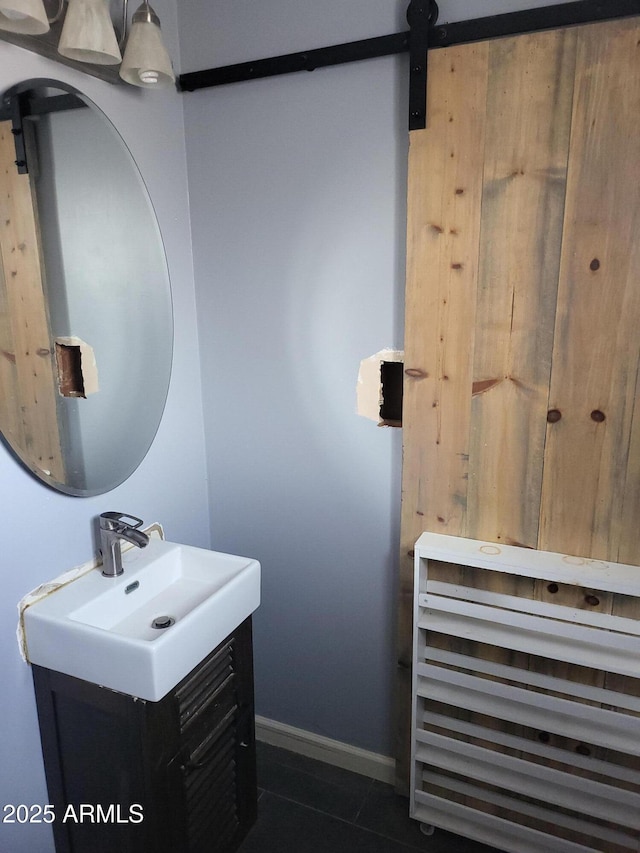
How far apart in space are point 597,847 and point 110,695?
1344 mm

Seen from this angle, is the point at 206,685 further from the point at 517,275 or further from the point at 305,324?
the point at 517,275

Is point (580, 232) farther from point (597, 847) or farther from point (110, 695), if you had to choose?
point (597, 847)

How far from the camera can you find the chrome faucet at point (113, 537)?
57.7 inches

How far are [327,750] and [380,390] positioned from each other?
1.24 m

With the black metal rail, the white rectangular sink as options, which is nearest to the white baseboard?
the white rectangular sink

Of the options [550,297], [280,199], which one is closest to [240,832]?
[550,297]

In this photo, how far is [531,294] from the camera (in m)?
1.43

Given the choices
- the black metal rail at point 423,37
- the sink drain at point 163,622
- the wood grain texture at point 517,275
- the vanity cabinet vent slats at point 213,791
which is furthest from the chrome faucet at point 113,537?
the black metal rail at point 423,37

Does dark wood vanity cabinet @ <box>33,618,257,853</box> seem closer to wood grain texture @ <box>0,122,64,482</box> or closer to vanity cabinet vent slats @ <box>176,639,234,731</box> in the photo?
vanity cabinet vent slats @ <box>176,639,234,731</box>

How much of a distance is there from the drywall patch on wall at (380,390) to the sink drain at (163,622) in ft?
2.51

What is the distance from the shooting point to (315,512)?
185 centimetres

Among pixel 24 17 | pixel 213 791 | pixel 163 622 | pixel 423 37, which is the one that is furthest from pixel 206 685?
pixel 423 37

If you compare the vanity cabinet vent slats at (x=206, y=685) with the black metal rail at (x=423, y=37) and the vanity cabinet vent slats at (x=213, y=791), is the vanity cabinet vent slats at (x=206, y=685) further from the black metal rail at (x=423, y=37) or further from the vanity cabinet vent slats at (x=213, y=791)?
the black metal rail at (x=423, y=37)

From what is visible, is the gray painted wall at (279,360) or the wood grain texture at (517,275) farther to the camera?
the gray painted wall at (279,360)
